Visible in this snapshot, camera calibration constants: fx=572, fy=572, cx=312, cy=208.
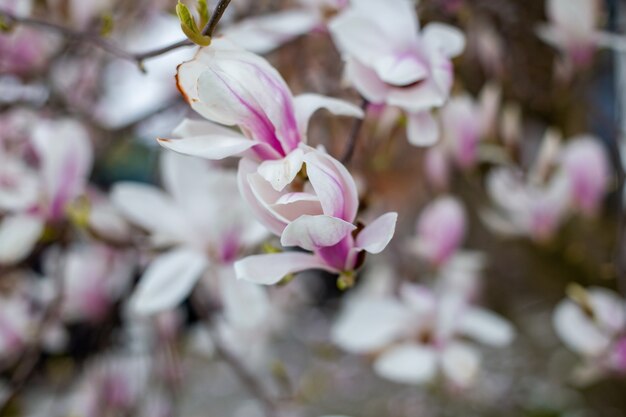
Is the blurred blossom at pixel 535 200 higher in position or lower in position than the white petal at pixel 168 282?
lower

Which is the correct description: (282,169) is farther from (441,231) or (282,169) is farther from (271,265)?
(441,231)

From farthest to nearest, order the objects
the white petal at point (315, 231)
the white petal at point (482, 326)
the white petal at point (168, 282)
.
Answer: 1. the white petal at point (482, 326)
2. the white petal at point (168, 282)
3. the white petal at point (315, 231)

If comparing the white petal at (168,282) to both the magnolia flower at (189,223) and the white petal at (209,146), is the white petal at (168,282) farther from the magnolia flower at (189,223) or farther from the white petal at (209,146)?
the white petal at (209,146)

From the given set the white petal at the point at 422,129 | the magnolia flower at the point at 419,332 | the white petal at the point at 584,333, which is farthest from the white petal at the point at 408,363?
the white petal at the point at 422,129

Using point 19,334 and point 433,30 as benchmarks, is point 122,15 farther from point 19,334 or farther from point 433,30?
point 433,30

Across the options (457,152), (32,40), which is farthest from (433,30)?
(32,40)

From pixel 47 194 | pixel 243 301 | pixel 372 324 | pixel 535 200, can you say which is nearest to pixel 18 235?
pixel 47 194

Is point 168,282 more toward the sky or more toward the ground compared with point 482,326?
more toward the sky
